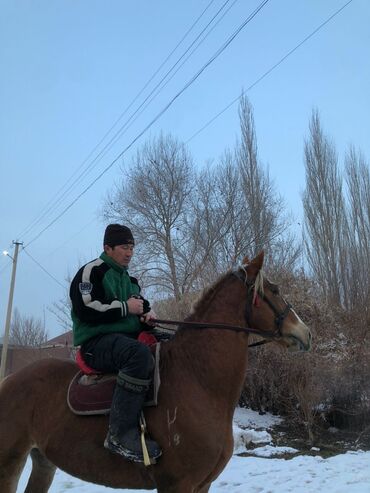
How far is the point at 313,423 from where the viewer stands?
32.0 ft

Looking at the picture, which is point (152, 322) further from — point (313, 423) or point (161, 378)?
point (313, 423)

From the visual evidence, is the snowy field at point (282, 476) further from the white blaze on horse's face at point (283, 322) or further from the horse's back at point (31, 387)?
the white blaze on horse's face at point (283, 322)

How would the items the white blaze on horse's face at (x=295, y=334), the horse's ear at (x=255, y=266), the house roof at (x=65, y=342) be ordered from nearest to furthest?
the white blaze on horse's face at (x=295, y=334) < the horse's ear at (x=255, y=266) < the house roof at (x=65, y=342)

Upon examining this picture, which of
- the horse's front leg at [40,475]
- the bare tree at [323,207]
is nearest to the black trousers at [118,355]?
the horse's front leg at [40,475]

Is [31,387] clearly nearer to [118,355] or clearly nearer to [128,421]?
[118,355]

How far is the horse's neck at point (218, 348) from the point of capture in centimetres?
343

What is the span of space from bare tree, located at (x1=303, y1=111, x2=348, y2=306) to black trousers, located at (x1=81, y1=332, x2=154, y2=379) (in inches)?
711

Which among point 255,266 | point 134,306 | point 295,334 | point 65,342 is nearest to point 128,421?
point 134,306

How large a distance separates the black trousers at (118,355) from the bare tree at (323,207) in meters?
18.1

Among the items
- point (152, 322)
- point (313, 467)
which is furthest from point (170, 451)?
point (313, 467)

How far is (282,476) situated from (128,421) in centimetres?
409

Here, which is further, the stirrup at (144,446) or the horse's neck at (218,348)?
the horse's neck at (218,348)

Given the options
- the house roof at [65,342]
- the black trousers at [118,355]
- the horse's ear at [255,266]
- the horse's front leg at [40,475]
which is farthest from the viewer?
the house roof at [65,342]

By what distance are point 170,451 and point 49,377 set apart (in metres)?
1.27
